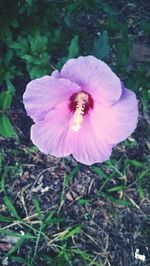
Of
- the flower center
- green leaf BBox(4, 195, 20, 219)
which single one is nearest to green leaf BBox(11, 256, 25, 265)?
green leaf BBox(4, 195, 20, 219)

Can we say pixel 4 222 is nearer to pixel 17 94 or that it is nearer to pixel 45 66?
pixel 17 94

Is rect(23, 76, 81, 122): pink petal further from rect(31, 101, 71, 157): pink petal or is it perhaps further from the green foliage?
the green foliage

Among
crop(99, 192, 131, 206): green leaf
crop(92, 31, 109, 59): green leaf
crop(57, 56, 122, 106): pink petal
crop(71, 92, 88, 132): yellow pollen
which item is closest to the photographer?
crop(57, 56, 122, 106): pink petal

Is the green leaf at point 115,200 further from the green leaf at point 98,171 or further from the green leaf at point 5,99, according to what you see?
the green leaf at point 5,99

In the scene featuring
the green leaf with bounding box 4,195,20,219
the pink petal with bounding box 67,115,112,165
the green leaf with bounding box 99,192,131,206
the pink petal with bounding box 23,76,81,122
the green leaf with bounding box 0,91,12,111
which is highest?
the pink petal with bounding box 23,76,81,122

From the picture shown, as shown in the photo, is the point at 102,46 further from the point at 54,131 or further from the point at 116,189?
the point at 116,189

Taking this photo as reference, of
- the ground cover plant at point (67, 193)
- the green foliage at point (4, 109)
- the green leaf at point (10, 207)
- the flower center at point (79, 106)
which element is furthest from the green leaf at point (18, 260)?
the flower center at point (79, 106)

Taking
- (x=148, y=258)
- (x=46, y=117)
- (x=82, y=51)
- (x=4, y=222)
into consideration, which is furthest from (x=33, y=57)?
(x=148, y=258)

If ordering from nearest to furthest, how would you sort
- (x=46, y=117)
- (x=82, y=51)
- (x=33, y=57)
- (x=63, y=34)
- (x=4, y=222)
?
(x=46, y=117) → (x=33, y=57) → (x=63, y=34) → (x=4, y=222) → (x=82, y=51)
